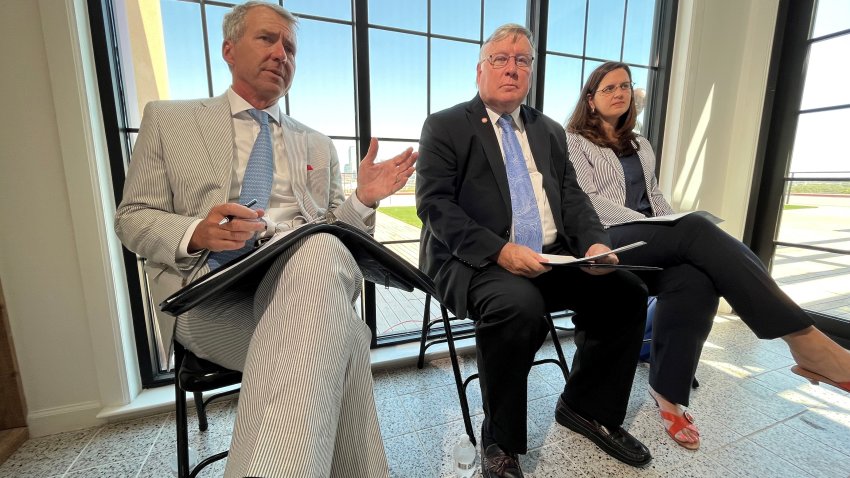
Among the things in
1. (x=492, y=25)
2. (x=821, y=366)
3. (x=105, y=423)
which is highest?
(x=492, y=25)

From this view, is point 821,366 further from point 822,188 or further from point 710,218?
point 822,188

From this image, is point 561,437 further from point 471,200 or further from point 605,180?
point 605,180

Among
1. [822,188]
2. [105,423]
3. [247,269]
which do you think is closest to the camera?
[247,269]

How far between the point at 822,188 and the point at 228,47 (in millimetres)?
3560

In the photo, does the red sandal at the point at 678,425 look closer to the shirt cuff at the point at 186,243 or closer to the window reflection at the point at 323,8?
the shirt cuff at the point at 186,243

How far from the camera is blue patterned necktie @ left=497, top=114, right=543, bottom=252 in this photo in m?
1.31

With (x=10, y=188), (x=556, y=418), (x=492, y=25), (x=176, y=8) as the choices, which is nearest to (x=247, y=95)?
(x=176, y=8)

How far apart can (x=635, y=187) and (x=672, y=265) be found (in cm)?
46

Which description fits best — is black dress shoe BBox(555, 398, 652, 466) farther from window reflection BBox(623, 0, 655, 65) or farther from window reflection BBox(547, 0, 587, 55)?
window reflection BBox(623, 0, 655, 65)

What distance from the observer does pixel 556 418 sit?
4.68ft

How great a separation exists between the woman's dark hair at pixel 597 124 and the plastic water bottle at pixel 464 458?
1.44 meters

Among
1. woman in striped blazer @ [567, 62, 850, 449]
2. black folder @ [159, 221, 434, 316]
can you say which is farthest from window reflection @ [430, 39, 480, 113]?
black folder @ [159, 221, 434, 316]

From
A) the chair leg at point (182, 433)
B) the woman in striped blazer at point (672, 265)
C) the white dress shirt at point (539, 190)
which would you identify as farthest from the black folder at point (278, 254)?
the woman in striped blazer at point (672, 265)

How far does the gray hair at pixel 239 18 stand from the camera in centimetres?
109
